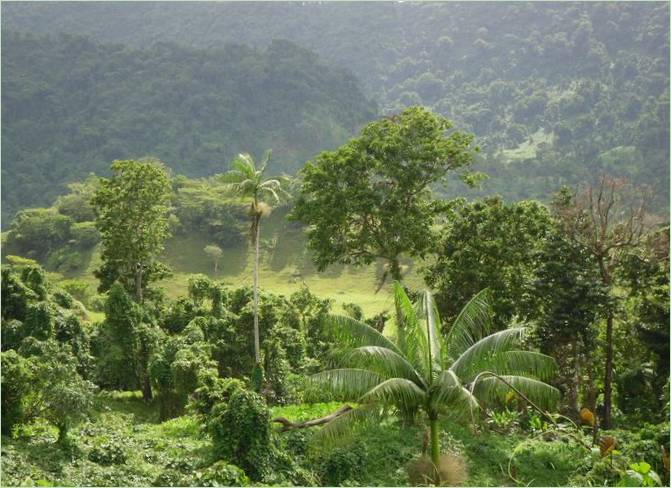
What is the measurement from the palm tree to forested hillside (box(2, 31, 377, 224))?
108 meters

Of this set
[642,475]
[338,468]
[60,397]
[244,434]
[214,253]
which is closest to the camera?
[642,475]

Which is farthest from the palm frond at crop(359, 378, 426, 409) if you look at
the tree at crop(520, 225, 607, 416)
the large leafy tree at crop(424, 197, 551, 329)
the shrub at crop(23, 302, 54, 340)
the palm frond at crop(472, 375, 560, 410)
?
the shrub at crop(23, 302, 54, 340)

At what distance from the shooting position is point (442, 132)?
27203mm

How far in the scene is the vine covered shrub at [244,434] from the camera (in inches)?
645

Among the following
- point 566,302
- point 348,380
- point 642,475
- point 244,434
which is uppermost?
point 566,302

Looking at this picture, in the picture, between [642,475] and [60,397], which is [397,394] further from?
[642,475]

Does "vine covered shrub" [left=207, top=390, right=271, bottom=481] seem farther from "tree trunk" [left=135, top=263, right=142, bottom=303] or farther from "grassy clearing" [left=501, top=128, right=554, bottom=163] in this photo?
"grassy clearing" [left=501, top=128, right=554, bottom=163]

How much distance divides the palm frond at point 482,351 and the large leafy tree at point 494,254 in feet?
28.8

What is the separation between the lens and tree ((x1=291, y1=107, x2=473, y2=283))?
26.0 meters

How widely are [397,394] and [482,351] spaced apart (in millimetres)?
2203

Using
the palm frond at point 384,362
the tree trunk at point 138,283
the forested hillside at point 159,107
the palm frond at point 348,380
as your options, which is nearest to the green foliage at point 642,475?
the palm frond at point 384,362

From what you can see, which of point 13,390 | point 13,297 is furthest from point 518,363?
point 13,297

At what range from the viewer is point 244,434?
16.6 metres

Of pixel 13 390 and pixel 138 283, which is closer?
pixel 13 390
